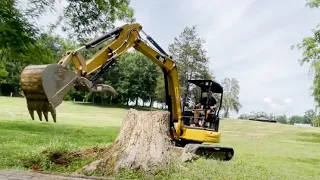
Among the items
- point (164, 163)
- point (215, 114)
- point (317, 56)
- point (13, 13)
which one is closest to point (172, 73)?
point (215, 114)

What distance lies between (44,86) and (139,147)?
2.16 metres

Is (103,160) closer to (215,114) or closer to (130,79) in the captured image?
(215,114)

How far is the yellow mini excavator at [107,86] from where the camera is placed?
530 centimetres

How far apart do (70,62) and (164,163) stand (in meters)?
2.25

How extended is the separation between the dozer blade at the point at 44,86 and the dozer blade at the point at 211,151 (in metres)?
4.44

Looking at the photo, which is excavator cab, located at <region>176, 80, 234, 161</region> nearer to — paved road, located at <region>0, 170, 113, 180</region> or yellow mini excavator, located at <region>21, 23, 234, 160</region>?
yellow mini excavator, located at <region>21, 23, 234, 160</region>

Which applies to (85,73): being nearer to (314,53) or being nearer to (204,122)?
(204,122)

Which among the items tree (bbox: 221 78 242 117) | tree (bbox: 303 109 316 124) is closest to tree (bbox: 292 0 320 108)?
tree (bbox: 303 109 316 124)

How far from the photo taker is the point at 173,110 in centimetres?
1006

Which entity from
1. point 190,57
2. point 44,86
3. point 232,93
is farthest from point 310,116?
point 44,86

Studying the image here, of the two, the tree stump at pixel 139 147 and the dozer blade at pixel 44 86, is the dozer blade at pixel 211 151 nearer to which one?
the tree stump at pixel 139 147

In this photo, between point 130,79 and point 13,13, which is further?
point 130,79

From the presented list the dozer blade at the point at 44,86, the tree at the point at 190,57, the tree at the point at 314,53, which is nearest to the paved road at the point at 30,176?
the dozer blade at the point at 44,86

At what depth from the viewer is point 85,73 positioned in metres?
6.50
